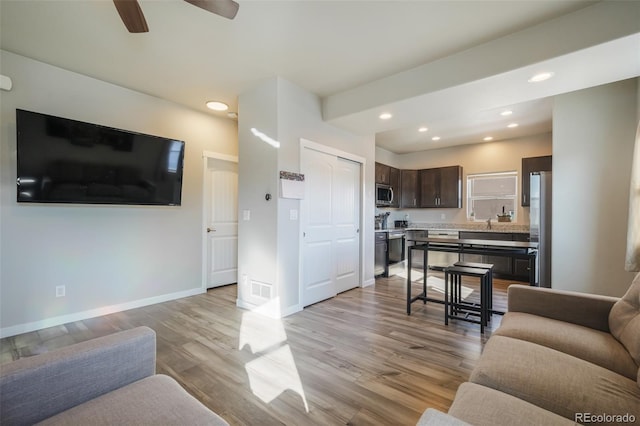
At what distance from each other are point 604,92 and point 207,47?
435 cm

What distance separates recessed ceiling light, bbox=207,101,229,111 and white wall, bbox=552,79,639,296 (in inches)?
172

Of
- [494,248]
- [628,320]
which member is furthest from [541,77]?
[628,320]

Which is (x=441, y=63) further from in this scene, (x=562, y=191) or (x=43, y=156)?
(x=43, y=156)

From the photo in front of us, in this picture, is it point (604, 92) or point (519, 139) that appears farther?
point (519, 139)

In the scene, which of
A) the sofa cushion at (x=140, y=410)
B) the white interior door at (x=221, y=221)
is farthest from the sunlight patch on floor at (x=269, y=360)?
the white interior door at (x=221, y=221)

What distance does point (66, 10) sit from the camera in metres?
2.22

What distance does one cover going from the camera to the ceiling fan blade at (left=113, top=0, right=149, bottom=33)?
1.74 meters

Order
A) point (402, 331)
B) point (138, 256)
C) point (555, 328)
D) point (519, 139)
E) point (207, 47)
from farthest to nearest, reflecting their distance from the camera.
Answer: point (519, 139) < point (138, 256) < point (402, 331) < point (207, 47) < point (555, 328)

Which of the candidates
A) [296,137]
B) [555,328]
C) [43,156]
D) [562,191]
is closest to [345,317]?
[555,328]

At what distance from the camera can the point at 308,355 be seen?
7.86 feet

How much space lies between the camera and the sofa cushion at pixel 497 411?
964mm

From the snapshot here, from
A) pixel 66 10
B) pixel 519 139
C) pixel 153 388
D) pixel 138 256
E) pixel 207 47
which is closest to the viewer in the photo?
pixel 153 388

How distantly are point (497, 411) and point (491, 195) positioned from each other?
6128 mm

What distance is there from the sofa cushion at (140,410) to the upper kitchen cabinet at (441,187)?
20.8 feet
